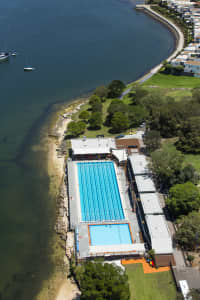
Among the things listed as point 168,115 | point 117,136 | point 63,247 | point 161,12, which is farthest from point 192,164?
point 161,12

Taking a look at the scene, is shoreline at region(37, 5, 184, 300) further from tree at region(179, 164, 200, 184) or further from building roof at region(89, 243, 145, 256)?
tree at region(179, 164, 200, 184)

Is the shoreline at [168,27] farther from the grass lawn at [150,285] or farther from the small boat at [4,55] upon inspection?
the grass lawn at [150,285]

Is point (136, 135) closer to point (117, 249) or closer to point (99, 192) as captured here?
point (99, 192)

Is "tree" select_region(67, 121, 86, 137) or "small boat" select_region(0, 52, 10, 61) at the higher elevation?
"small boat" select_region(0, 52, 10, 61)

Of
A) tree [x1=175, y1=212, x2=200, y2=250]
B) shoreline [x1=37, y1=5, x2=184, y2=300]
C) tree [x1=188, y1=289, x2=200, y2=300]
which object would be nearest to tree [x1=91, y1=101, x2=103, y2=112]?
shoreline [x1=37, y1=5, x2=184, y2=300]

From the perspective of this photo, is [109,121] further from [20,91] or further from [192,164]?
[20,91]

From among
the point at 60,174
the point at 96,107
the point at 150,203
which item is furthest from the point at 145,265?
the point at 96,107

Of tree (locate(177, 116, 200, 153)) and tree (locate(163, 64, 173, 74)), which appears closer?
tree (locate(177, 116, 200, 153))
